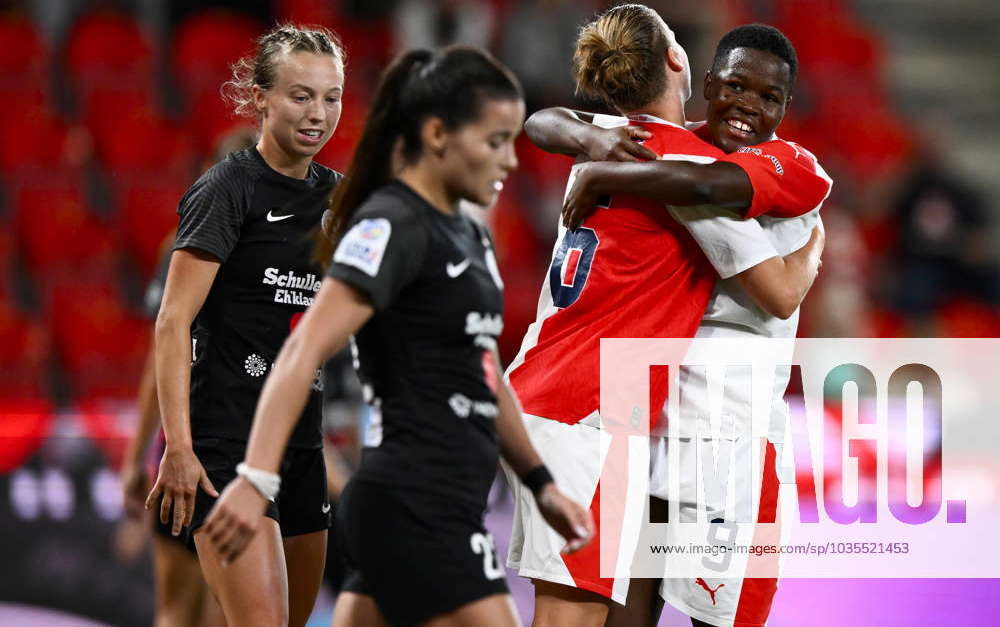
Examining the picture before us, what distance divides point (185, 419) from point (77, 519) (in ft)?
8.23

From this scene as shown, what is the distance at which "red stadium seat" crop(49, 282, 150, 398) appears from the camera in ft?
26.2

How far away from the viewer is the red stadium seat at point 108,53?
10.0 metres

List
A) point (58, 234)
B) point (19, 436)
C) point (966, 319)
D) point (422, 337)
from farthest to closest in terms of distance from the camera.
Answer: point (966, 319)
point (58, 234)
point (19, 436)
point (422, 337)

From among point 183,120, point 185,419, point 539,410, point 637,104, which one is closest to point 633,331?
point 539,410

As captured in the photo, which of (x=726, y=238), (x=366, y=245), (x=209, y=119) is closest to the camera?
(x=366, y=245)

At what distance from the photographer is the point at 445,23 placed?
998 centimetres

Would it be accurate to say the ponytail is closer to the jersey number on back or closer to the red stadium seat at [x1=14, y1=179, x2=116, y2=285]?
the jersey number on back

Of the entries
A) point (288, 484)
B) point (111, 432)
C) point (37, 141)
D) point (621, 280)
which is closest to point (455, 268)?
point (621, 280)

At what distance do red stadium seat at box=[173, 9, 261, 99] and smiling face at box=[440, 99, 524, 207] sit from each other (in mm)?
7779

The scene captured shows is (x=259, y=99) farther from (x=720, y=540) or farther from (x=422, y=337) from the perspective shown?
(x=720, y=540)

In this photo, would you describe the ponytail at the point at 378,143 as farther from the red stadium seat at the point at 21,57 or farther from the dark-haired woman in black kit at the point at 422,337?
the red stadium seat at the point at 21,57

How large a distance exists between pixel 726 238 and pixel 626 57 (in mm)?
575

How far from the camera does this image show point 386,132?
2.78 meters

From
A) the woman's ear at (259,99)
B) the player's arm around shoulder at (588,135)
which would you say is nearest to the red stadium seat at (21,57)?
the woman's ear at (259,99)
